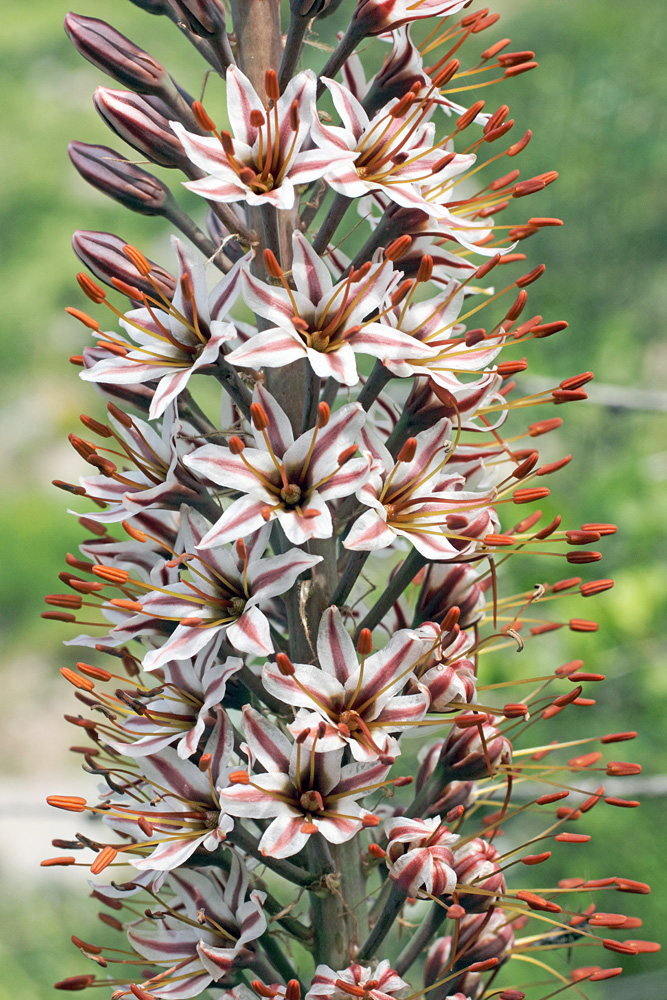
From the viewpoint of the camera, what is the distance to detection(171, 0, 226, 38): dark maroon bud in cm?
126

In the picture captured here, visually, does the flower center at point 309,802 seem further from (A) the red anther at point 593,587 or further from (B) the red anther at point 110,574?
(A) the red anther at point 593,587

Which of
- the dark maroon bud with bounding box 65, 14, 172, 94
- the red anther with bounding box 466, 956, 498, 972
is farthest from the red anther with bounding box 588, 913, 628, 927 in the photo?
the dark maroon bud with bounding box 65, 14, 172, 94

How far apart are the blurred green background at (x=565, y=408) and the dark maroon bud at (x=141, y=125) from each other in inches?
58.9

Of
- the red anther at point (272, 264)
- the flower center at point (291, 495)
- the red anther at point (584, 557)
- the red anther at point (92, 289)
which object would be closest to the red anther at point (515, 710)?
the red anther at point (584, 557)

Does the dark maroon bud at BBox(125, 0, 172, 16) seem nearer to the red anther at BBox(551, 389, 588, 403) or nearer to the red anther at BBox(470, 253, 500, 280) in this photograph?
the red anther at BBox(470, 253, 500, 280)

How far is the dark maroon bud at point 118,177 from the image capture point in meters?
1.36

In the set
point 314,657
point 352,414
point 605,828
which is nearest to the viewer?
point 352,414

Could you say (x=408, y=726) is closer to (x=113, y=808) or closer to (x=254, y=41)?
(x=113, y=808)

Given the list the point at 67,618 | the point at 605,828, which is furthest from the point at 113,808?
the point at 605,828

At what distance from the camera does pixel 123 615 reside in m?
1.36

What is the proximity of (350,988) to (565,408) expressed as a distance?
382cm

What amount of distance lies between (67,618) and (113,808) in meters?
0.26

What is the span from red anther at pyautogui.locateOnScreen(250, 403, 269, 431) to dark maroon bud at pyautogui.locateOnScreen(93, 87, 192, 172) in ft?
1.30

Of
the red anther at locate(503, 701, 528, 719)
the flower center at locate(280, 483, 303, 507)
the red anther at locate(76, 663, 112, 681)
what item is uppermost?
the flower center at locate(280, 483, 303, 507)
